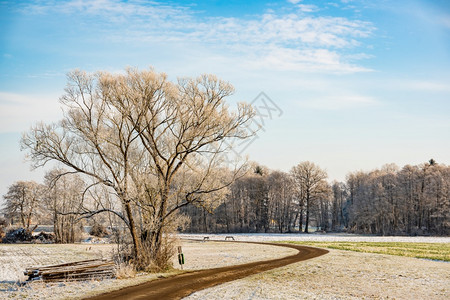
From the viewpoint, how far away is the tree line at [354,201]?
7125 cm

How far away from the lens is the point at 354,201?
83.3m

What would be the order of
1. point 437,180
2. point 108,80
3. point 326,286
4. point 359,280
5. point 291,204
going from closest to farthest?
point 326,286, point 359,280, point 108,80, point 437,180, point 291,204

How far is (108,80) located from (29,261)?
2008 cm

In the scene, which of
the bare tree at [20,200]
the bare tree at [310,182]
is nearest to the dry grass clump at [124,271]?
the bare tree at [20,200]

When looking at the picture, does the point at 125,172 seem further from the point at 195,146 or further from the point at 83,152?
the point at 195,146

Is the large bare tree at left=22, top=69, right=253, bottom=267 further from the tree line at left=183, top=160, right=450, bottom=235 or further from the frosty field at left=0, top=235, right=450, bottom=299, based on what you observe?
the tree line at left=183, top=160, right=450, bottom=235

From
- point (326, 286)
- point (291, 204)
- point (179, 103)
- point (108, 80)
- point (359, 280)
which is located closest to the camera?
point (326, 286)

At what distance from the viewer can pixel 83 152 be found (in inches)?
801

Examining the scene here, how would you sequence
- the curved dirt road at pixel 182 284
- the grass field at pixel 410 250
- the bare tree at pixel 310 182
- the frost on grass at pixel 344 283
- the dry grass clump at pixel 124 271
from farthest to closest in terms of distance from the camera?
the bare tree at pixel 310 182 → the grass field at pixel 410 250 → the dry grass clump at pixel 124 271 → the frost on grass at pixel 344 283 → the curved dirt road at pixel 182 284

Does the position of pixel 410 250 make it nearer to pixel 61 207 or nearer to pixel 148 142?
pixel 148 142

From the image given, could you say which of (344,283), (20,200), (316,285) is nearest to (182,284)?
(316,285)

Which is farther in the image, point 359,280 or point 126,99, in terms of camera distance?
point 126,99

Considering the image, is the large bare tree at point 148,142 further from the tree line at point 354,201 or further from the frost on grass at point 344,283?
the tree line at point 354,201

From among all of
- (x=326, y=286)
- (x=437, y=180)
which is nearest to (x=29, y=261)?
(x=326, y=286)
